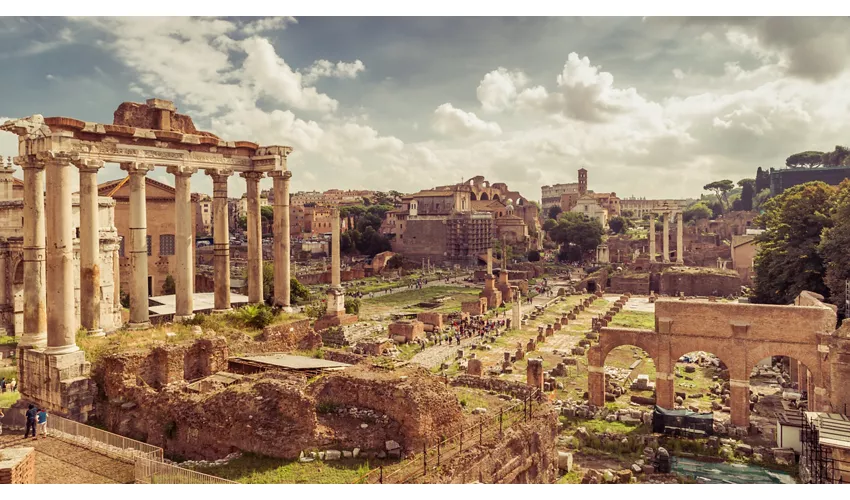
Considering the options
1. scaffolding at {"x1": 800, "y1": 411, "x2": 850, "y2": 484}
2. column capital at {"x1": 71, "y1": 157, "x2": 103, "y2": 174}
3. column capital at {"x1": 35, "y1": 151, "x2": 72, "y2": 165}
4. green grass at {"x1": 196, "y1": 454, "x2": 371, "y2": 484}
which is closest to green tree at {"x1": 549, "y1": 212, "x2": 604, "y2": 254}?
scaffolding at {"x1": 800, "y1": 411, "x2": 850, "y2": 484}

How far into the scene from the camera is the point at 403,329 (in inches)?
1110

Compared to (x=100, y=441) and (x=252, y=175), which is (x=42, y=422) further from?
(x=252, y=175)

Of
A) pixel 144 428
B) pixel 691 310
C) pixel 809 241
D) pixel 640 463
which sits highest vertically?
pixel 809 241

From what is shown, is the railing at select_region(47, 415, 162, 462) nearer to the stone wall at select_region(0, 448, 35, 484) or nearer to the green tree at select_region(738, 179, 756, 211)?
the stone wall at select_region(0, 448, 35, 484)

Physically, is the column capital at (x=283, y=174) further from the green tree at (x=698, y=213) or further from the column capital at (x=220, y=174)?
the green tree at (x=698, y=213)

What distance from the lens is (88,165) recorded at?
12414 millimetres

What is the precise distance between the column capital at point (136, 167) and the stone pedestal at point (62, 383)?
A: 4.34 metres

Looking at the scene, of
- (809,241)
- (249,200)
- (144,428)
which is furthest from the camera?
(809,241)

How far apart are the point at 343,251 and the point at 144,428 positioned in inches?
2328

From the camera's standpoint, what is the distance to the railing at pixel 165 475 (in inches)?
316

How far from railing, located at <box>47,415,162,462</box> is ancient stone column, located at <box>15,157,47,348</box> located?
2350mm

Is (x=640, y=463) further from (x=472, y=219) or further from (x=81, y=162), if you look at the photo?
(x=472, y=219)

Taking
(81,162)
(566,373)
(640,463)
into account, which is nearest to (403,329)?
(566,373)

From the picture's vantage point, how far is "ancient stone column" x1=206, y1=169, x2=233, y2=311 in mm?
15008
